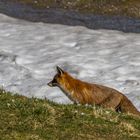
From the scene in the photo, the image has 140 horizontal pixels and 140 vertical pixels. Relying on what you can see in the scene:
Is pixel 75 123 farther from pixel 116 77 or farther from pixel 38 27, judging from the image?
pixel 38 27

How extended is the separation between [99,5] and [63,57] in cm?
1590

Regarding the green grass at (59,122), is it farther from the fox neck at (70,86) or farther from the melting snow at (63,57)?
the melting snow at (63,57)

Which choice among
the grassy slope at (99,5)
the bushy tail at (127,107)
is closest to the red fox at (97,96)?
the bushy tail at (127,107)

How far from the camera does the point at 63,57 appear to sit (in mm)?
29438

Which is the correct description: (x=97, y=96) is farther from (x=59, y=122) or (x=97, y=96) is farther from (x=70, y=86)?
(x=59, y=122)

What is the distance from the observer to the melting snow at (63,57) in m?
25.0

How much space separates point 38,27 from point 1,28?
2295 millimetres

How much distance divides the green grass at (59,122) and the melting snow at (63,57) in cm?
873

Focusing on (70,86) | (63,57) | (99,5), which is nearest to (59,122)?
(70,86)

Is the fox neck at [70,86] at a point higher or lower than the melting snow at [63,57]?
higher

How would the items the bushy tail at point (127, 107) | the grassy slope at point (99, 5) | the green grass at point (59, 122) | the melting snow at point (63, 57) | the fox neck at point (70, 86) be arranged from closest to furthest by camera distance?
the green grass at point (59, 122), the bushy tail at point (127, 107), the fox neck at point (70, 86), the melting snow at point (63, 57), the grassy slope at point (99, 5)

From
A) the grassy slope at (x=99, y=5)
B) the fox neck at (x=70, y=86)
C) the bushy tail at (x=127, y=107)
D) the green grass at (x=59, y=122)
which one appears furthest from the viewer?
the grassy slope at (x=99, y=5)

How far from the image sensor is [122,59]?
29.3m

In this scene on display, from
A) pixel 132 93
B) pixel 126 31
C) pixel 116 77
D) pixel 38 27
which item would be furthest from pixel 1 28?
pixel 132 93
